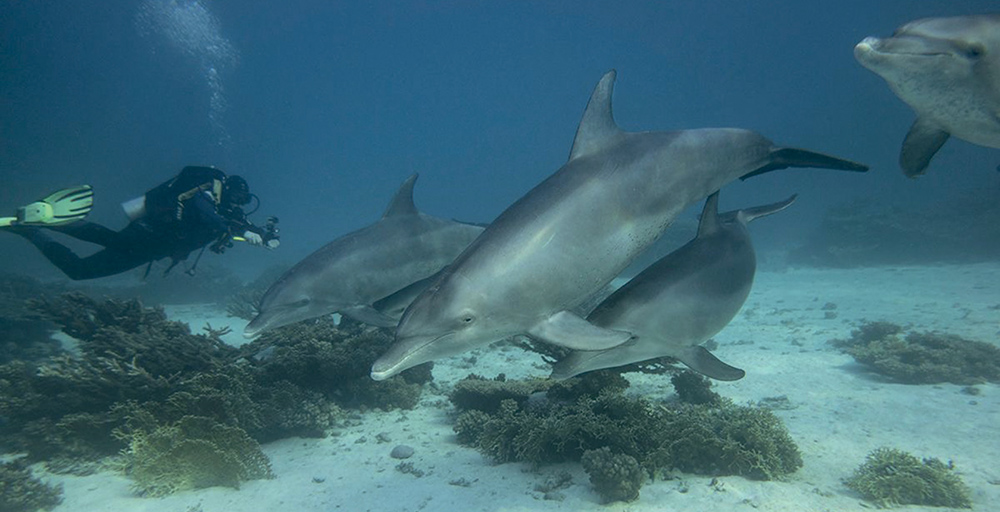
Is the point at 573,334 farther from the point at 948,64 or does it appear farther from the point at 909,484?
the point at 909,484

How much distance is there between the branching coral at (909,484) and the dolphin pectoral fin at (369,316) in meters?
5.56

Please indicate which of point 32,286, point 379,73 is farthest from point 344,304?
point 379,73

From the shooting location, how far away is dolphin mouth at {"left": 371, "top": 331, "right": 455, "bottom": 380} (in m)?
3.20

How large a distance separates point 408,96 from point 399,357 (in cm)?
17243

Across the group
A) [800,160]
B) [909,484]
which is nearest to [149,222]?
[800,160]

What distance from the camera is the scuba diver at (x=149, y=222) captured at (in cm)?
904

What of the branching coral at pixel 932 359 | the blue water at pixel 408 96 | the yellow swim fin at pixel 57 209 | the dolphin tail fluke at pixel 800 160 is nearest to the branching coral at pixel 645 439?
the dolphin tail fluke at pixel 800 160

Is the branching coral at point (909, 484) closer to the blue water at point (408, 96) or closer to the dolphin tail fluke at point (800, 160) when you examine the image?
the dolphin tail fluke at point (800, 160)

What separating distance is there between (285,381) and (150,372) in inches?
71.4

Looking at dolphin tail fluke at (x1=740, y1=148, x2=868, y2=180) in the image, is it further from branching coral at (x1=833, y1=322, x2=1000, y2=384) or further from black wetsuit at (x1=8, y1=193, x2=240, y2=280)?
black wetsuit at (x1=8, y1=193, x2=240, y2=280)

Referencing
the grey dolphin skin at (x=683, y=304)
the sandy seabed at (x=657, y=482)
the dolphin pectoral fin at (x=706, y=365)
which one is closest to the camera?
the grey dolphin skin at (x=683, y=304)

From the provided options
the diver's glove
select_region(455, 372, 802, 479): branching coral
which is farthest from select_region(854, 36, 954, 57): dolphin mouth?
the diver's glove

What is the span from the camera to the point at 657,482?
4711 mm

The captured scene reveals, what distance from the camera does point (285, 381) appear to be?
259 inches
